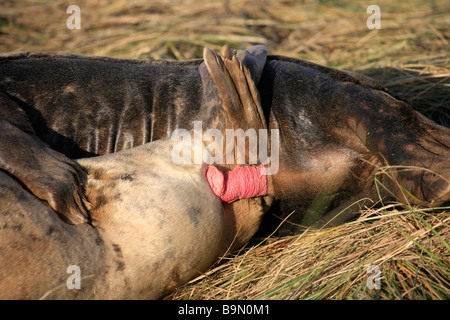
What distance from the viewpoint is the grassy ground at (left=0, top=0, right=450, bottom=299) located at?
198 centimetres

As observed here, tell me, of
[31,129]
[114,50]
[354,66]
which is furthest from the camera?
[114,50]

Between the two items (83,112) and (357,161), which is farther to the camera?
(83,112)

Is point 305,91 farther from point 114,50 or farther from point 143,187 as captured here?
point 114,50

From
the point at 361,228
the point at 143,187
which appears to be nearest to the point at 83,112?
the point at 143,187

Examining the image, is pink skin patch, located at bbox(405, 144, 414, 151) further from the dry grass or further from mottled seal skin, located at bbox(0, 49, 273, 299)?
mottled seal skin, located at bbox(0, 49, 273, 299)

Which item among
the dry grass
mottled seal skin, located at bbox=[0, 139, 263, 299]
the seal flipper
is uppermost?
the seal flipper

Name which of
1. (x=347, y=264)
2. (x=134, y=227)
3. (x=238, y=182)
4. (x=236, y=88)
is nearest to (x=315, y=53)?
(x=236, y=88)

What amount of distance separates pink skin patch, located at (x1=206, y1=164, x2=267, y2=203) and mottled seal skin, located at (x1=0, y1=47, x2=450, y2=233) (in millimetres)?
116

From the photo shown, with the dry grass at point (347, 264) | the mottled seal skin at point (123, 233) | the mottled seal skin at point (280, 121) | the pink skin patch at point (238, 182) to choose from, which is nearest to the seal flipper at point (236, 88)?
the mottled seal skin at point (280, 121)

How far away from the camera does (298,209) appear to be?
248cm

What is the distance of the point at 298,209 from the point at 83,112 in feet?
4.22

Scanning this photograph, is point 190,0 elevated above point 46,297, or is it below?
above

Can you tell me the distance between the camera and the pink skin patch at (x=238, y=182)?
221 centimetres

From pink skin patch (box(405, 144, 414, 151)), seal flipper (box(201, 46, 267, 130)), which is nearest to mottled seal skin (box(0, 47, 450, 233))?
pink skin patch (box(405, 144, 414, 151))
